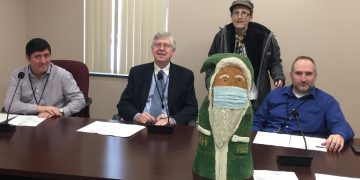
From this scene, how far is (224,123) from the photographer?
1451 millimetres

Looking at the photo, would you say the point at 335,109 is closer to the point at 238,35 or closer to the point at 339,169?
the point at 339,169

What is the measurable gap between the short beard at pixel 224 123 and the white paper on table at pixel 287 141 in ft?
2.07

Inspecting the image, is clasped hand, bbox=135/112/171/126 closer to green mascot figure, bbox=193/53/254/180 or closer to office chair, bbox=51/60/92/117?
office chair, bbox=51/60/92/117

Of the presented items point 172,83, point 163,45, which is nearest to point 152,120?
point 172,83

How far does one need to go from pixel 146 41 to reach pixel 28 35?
56.4 inches

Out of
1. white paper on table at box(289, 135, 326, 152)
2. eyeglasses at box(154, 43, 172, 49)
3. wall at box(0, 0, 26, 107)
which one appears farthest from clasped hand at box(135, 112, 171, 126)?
wall at box(0, 0, 26, 107)

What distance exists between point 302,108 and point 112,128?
4.03 feet

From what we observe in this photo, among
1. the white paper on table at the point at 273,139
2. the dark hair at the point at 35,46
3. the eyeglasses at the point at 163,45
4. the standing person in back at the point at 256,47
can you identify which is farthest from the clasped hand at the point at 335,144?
the dark hair at the point at 35,46

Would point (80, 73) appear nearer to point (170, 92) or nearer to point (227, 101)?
point (170, 92)

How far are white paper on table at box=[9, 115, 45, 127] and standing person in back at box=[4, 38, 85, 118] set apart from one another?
30cm

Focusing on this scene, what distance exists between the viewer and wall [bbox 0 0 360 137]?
361 cm

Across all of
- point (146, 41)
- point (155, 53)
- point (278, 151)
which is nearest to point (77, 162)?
point (278, 151)

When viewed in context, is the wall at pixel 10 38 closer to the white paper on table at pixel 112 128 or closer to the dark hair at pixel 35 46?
the dark hair at pixel 35 46

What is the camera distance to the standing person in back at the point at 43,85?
2844 millimetres
